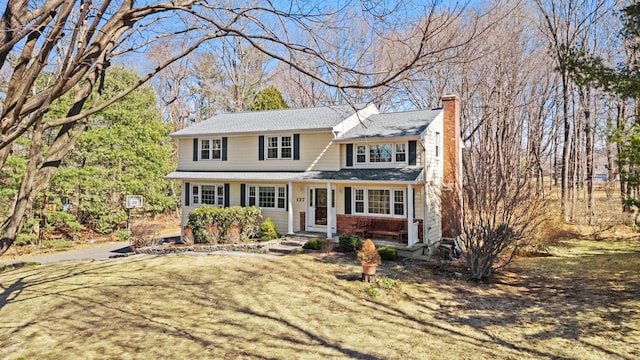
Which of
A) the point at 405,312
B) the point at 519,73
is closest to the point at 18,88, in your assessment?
the point at 405,312

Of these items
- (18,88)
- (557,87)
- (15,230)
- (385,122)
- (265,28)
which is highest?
(557,87)

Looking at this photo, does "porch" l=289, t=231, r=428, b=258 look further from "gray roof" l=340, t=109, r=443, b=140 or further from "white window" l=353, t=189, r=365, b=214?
"gray roof" l=340, t=109, r=443, b=140

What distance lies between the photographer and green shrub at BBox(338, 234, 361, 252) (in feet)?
45.5

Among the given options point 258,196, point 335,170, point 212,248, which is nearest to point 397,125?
point 335,170

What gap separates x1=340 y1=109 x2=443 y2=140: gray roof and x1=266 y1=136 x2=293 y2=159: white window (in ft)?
8.57

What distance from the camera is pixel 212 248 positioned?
1493 centimetres

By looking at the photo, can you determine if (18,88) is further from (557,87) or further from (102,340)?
(557,87)

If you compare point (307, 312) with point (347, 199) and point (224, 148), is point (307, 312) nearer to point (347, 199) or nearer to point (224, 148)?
point (347, 199)

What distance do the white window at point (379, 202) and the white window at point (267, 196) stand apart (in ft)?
11.2

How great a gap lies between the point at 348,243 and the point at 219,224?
580cm

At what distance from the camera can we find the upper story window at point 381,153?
15.2 m

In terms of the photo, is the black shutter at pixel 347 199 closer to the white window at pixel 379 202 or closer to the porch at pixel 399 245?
the white window at pixel 379 202

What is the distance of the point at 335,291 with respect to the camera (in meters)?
9.56

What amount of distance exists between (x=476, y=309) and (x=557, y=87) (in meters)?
22.5
